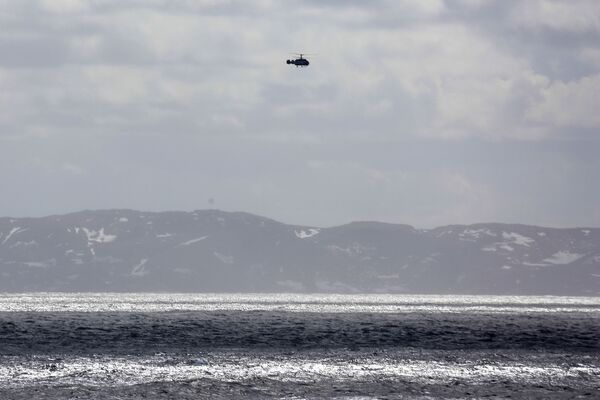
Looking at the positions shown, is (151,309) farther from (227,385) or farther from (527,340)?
(227,385)

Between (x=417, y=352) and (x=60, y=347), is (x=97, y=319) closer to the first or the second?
(x=60, y=347)

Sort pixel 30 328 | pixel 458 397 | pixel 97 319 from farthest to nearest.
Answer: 1. pixel 97 319
2. pixel 30 328
3. pixel 458 397

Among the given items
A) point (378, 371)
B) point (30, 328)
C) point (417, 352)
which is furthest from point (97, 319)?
point (378, 371)

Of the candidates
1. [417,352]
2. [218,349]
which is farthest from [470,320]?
[218,349]

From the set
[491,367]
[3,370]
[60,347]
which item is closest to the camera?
[3,370]

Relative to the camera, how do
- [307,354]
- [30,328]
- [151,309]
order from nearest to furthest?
[307,354] → [30,328] → [151,309]

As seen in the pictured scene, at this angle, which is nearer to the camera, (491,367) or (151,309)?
(491,367)
